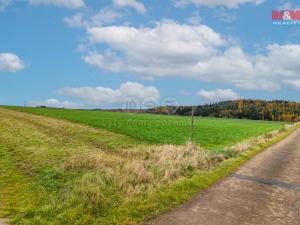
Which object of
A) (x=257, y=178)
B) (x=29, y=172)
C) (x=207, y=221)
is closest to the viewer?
(x=207, y=221)

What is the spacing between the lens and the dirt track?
805 cm

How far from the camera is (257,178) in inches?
526

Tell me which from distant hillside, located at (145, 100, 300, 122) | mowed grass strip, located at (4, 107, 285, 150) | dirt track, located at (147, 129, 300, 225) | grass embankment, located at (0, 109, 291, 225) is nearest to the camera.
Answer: dirt track, located at (147, 129, 300, 225)

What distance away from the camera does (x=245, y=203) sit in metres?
9.57

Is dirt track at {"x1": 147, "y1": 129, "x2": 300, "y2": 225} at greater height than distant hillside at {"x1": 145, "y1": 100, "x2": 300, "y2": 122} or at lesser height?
lesser

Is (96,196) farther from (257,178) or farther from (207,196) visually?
(257,178)

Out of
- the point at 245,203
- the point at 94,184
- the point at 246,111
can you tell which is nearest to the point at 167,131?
the point at 94,184

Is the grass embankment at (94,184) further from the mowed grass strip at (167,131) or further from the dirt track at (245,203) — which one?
the mowed grass strip at (167,131)

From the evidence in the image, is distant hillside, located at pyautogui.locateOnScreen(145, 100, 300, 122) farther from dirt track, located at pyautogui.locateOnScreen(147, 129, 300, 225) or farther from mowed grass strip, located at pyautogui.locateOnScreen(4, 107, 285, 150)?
dirt track, located at pyautogui.locateOnScreen(147, 129, 300, 225)

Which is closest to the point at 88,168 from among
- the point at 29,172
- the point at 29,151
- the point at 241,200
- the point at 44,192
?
the point at 29,172

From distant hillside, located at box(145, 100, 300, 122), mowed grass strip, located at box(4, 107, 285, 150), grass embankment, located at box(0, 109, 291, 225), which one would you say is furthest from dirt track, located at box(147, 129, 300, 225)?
distant hillside, located at box(145, 100, 300, 122)

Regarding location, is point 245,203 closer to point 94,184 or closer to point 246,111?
point 94,184

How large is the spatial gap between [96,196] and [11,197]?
11.8ft

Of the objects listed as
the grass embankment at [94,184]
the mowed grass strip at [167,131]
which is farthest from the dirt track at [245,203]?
the mowed grass strip at [167,131]
